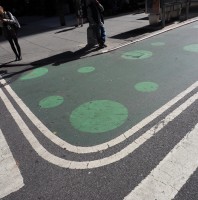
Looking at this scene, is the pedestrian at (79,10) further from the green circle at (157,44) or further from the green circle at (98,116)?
the green circle at (98,116)

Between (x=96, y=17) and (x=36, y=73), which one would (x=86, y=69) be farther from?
(x=96, y=17)

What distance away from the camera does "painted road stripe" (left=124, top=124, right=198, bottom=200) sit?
292cm

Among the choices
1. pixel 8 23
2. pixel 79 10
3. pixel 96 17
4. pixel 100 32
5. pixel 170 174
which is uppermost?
pixel 8 23

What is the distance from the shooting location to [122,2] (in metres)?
20.2

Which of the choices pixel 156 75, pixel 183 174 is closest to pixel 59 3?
pixel 156 75

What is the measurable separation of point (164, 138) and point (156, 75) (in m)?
2.77

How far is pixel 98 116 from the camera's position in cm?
470

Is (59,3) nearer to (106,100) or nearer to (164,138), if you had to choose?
(106,100)

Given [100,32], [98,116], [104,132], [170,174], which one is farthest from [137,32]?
[170,174]

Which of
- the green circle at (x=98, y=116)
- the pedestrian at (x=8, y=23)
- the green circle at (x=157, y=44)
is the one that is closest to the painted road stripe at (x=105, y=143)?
the green circle at (x=98, y=116)

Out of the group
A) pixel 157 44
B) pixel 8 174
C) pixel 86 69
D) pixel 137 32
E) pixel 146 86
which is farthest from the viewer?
pixel 137 32

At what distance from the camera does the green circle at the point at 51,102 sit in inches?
212

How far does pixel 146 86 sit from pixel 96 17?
448cm

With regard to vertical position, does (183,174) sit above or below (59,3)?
Answer: below
